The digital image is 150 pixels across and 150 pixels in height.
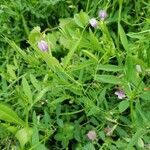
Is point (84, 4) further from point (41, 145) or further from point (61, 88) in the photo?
point (41, 145)

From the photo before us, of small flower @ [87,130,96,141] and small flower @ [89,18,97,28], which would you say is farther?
small flower @ [89,18,97,28]

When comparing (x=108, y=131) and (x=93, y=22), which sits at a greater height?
(x=93, y=22)

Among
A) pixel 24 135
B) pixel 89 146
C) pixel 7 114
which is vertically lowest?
pixel 89 146

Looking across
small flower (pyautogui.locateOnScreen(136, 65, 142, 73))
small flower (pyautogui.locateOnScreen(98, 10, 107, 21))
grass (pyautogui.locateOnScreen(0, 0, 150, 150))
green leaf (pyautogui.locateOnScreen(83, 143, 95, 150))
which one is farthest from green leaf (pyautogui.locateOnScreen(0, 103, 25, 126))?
small flower (pyautogui.locateOnScreen(98, 10, 107, 21))

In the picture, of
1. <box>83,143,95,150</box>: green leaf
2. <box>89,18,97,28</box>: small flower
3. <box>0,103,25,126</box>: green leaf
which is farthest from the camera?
<box>89,18,97,28</box>: small flower

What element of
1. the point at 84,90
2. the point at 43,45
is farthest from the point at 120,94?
the point at 43,45

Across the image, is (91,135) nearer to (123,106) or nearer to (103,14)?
(123,106)

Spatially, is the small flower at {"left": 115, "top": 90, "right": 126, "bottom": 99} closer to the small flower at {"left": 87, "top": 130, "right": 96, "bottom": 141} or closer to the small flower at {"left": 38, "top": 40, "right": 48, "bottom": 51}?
the small flower at {"left": 87, "top": 130, "right": 96, "bottom": 141}

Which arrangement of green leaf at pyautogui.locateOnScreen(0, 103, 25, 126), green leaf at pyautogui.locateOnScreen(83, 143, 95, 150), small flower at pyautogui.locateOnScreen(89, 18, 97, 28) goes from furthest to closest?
small flower at pyautogui.locateOnScreen(89, 18, 97, 28) → green leaf at pyautogui.locateOnScreen(83, 143, 95, 150) → green leaf at pyautogui.locateOnScreen(0, 103, 25, 126)

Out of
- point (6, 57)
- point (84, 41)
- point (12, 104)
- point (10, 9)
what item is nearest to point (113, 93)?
point (84, 41)

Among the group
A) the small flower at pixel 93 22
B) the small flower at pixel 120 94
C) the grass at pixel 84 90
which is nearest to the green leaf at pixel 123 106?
the grass at pixel 84 90
